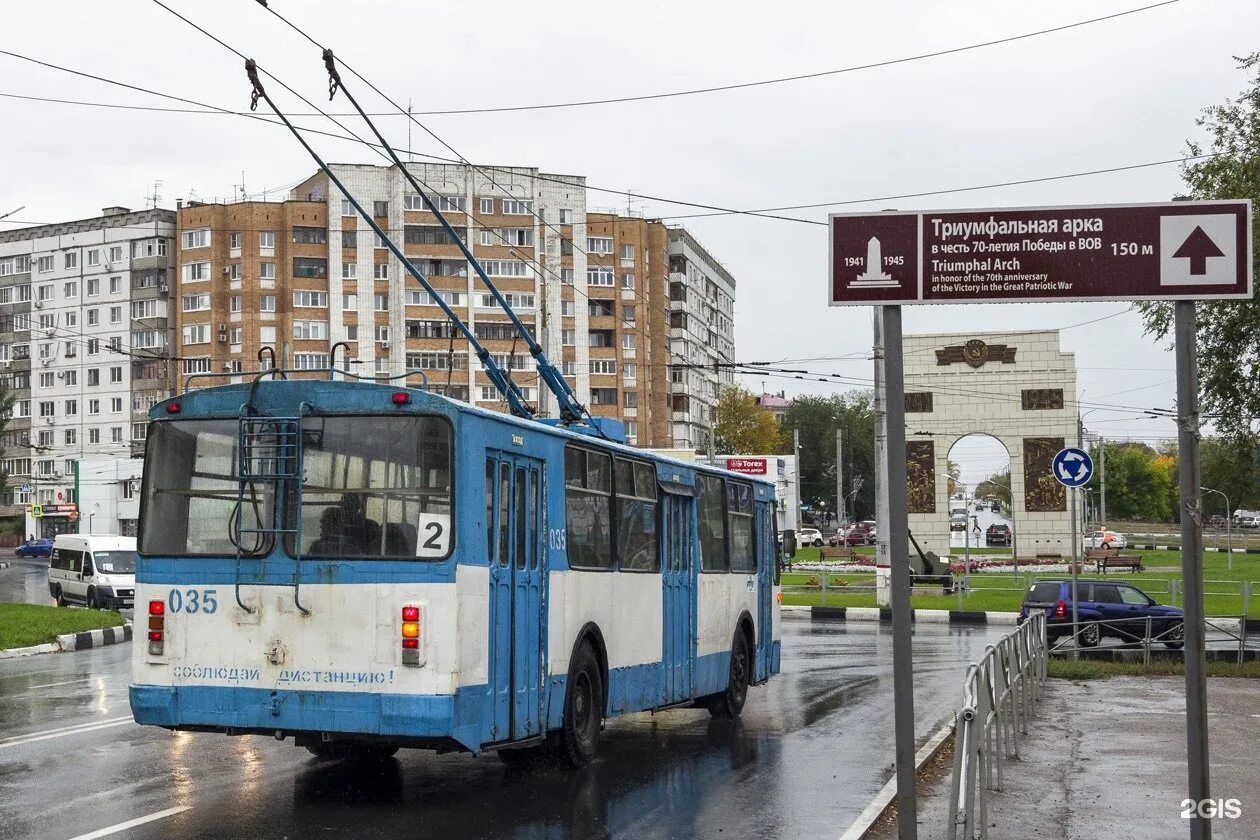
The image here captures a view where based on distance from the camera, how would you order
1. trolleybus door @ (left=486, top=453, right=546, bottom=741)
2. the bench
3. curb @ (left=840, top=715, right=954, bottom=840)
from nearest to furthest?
curb @ (left=840, top=715, right=954, bottom=840)
trolleybus door @ (left=486, top=453, right=546, bottom=741)
the bench

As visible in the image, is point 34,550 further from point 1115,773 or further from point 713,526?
point 1115,773

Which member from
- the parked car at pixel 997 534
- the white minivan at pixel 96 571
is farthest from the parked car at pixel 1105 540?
the white minivan at pixel 96 571

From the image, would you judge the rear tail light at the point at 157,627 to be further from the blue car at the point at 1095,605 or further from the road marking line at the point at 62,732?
the blue car at the point at 1095,605

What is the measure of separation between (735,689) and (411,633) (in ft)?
26.1

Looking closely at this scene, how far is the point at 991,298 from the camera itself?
7914 millimetres

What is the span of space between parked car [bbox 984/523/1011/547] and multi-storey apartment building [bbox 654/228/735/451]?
20336 mm

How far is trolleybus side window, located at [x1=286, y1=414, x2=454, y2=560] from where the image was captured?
34.1 feet

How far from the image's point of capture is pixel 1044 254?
7812 mm

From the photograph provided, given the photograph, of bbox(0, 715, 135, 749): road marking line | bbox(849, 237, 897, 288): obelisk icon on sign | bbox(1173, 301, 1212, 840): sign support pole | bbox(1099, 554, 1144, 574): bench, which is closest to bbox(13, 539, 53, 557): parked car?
bbox(1099, 554, 1144, 574): bench

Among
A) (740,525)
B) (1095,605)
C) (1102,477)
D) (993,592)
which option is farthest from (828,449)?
(740,525)

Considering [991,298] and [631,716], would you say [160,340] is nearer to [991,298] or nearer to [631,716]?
[631,716]

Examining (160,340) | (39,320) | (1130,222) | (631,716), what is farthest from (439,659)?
(39,320)

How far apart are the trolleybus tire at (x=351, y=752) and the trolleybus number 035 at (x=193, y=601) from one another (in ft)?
7.49

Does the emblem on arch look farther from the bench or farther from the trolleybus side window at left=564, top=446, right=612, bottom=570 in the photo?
the trolleybus side window at left=564, top=446, right=612, bottom=570
